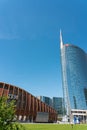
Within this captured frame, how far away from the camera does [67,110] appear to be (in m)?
190

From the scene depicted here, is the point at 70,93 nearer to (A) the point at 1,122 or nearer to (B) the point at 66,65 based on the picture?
(B) the point at 66,65

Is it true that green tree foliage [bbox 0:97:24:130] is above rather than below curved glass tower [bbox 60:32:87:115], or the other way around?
below

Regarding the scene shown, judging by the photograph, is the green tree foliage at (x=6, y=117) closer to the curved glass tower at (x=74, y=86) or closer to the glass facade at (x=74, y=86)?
the curved glass tower at (x=74, y=86)

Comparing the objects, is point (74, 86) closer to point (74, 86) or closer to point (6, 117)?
point (74, 86)

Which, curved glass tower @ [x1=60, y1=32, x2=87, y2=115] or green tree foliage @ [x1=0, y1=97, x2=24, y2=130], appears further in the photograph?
curved glass tower @ [x1=60, y1=32, x2=87, y2=115]

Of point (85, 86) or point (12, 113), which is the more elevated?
point (85, 86)

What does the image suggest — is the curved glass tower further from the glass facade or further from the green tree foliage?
the green tree foliage

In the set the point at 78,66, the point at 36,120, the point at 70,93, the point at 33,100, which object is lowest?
Result: the point at 36,120

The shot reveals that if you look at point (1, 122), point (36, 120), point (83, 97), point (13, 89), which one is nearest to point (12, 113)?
point (1, 122)

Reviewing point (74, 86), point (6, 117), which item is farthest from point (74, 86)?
point (6, 117)

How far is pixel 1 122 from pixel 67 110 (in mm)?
184200

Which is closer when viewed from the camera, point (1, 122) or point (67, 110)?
point (1, 122)

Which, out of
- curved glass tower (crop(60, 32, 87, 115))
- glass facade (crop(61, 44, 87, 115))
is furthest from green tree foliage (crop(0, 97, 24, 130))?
glass facade (crop(61, 44, 87, 115))

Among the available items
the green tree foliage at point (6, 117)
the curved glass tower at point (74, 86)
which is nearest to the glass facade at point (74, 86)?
the curved glass tower at point (74, 86)
